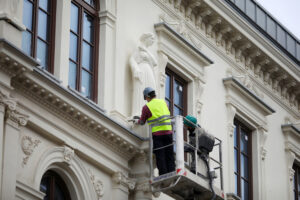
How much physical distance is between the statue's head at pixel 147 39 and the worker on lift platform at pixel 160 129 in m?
2.50

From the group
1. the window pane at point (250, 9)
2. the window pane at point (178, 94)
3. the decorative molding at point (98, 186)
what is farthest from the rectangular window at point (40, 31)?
the window pane at point (250, 9)

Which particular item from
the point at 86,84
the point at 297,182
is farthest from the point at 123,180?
the point at 297,182

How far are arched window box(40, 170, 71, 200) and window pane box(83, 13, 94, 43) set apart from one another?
11.9ft

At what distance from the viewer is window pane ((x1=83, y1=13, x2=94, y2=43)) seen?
24.9 meters

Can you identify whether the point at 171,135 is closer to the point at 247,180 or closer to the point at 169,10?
the point at 169,10

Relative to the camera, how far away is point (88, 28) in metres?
25.1

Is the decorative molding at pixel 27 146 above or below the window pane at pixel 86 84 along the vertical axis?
below

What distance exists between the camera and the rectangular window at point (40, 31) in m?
22.8

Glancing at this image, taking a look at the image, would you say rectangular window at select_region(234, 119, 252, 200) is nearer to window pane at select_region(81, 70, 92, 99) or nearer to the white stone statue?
the white stone statue

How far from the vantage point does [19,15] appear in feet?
71.8

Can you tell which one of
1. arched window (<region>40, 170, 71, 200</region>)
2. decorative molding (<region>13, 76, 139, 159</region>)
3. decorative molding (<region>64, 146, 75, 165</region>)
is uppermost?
decorative molding (<region>13, 76, 139, 159</region>)

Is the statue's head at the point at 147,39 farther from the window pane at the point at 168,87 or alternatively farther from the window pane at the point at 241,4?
the window pane at the point at 241,4

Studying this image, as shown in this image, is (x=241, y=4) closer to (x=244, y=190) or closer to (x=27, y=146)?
(x=244, y=190)

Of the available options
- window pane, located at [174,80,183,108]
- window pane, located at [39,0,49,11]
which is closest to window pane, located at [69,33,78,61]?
window pane, located at [39,0,49,11]
